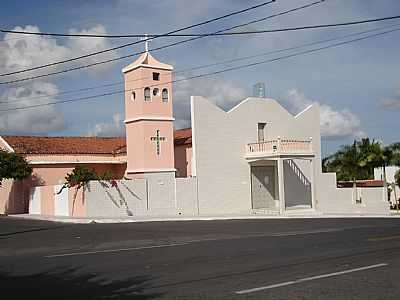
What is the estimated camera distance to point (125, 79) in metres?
37.9

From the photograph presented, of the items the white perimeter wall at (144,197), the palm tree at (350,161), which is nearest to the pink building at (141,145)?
the white perimeter wall at (144,197)

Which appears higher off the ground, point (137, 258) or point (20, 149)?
point (20, 149)

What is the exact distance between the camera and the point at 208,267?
39.2ft

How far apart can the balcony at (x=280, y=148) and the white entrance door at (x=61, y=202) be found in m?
11.3

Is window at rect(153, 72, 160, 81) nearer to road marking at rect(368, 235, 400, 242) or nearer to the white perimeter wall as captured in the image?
the white perimeter wall

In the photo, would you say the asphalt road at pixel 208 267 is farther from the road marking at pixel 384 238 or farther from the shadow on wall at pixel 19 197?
the shadow on wall at pixel 19 197

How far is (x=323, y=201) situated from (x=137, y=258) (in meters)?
27.8

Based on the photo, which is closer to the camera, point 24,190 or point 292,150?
point 292,150

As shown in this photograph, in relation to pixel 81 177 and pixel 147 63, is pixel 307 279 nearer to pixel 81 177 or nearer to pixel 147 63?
pixel 81 177

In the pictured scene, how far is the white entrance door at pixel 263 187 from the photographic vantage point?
37.5 m

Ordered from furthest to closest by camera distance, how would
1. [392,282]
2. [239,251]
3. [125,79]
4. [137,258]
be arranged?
[125,79]
[239,251]
[137,258]
[392,282]

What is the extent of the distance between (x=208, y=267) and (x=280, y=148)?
23.9 metres

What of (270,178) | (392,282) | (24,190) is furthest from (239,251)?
(24,190)

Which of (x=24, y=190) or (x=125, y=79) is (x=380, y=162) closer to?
(x=125, y=79)
